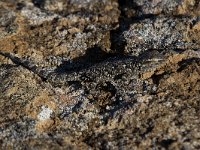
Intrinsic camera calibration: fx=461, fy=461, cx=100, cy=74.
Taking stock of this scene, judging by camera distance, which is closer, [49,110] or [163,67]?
[49,110]

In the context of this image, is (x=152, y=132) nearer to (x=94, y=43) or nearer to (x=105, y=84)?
(x=105, y=84)

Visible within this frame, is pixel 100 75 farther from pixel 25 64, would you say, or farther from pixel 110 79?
pixel 25 64

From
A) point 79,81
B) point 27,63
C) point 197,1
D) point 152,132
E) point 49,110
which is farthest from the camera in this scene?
point 197,1

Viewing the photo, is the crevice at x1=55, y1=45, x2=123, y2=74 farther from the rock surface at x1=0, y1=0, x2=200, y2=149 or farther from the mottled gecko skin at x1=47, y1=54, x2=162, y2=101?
the mottled gecko skin at x1=47, y1=54, x2=162, y2=101

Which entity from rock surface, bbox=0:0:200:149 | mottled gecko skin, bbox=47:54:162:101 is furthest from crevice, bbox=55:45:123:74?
mottled gecko skin, bbox=47:54:162:101

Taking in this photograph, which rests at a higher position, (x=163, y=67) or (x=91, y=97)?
(x=163, y=67)

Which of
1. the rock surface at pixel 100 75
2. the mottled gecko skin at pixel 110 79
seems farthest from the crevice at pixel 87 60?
the mottled gecko skin at pixel 110 79

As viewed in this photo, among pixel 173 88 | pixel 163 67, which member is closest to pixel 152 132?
pixel 173 88

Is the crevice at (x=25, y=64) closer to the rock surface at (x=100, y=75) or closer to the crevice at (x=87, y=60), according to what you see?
the rock surface at (x=100, y=75)

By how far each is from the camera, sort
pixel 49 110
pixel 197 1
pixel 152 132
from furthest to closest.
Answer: pixel 197 1 → pixel 49 110 → pixel 152 132
